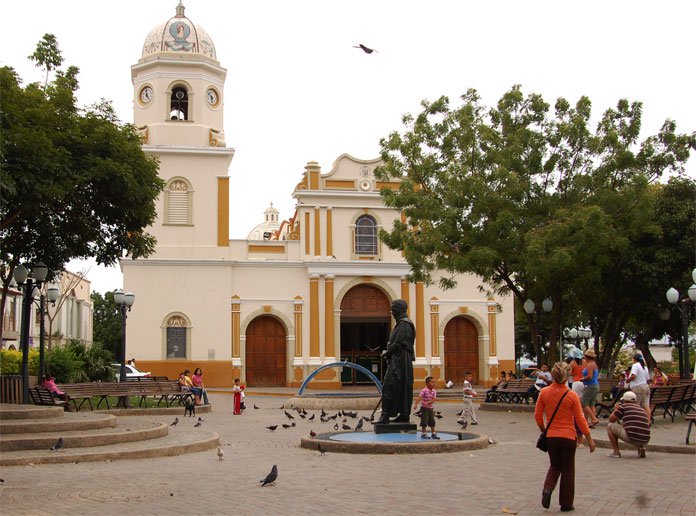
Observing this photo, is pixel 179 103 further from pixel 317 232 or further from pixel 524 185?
pixel 524 185

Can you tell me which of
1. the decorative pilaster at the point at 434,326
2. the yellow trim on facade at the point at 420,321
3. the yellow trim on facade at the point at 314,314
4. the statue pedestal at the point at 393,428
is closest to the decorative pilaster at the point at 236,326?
the yellow trim on facade at the point at 314,314

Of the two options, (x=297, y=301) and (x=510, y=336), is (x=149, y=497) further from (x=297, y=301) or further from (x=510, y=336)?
(x=510, y=336)

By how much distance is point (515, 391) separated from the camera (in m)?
24.2

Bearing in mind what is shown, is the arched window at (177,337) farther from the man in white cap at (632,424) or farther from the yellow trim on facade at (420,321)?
the man in white cap at (632,424)

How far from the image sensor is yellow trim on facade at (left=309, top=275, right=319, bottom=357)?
38.1 meters

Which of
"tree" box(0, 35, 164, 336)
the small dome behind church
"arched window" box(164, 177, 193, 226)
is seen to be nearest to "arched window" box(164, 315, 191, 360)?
"arched window" box(164, 177, 193, 226)

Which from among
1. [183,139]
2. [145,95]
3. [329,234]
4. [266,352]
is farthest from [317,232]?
[145,95]

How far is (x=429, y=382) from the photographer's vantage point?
1531cm

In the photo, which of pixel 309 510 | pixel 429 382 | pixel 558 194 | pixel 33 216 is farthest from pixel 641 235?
pixel 309 510

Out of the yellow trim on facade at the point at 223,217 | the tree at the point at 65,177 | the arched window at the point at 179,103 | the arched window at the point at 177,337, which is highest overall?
the arched window at the point at 179,103

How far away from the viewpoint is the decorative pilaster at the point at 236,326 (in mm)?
37250

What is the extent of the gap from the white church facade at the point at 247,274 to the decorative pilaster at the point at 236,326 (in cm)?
4

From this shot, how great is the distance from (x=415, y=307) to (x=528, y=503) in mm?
30508

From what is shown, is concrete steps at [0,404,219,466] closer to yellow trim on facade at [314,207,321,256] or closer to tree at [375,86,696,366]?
tree at [375,86,696,366]
